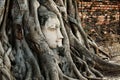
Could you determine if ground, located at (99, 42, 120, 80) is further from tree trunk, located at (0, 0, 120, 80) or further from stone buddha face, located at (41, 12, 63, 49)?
stone buddha face, located at (41, 12, 63, 49)

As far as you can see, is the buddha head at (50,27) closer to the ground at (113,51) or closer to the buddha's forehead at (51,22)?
the buddha's forehead at (51,22)

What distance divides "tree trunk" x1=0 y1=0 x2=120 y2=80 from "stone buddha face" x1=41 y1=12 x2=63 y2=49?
0.02 metres

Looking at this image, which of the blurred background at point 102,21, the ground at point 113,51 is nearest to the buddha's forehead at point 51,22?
the ground at point 113,51

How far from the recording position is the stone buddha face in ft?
27.9

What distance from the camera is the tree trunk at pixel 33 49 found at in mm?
7914

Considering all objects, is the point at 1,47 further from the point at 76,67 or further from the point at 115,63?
the point at 115,63

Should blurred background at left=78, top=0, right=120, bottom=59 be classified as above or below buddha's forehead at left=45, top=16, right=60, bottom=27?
below

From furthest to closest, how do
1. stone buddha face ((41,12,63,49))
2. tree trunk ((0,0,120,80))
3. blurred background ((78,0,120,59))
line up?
blurred background ((78,0,120,59)) → stone buddha face ((41,12,63,49)) → tree trunk ((0,0,120,80))

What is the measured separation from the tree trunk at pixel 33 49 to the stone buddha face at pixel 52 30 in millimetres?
24

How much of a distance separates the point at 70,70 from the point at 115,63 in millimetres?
1181

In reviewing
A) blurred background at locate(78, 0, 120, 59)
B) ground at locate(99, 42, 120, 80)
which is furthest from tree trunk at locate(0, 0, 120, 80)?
blurred background at locate(78, 0, 120, 59)

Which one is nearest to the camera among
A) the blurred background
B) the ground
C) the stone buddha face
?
the stone buddha face

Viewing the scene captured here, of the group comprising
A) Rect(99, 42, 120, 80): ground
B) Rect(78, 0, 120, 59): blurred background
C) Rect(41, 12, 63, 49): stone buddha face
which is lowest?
Rect(99, 42, 120, 80): ground

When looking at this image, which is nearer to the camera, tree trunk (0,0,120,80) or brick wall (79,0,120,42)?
tree trunk (0,0,120,80)
